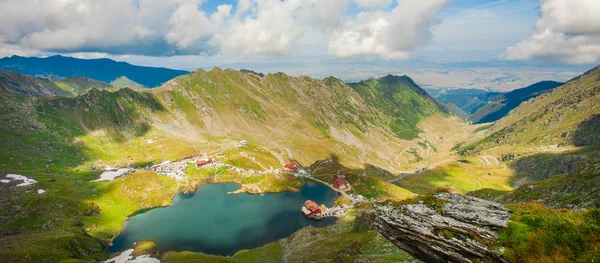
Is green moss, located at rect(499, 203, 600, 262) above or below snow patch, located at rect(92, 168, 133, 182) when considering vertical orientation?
above

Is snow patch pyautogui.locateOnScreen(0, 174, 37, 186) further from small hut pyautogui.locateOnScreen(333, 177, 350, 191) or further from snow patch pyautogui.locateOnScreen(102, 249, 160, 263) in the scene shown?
small hut pyautogui.locateOnScreen(333, 177, 350, 191)

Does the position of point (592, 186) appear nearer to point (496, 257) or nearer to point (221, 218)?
point (496, 257)

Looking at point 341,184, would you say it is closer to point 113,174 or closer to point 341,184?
point 341,184

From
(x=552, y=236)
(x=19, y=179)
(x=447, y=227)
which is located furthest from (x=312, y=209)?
(x=19, y=179)

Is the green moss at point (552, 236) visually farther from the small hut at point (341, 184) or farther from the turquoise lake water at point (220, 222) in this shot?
the small hut at point (341, 184)

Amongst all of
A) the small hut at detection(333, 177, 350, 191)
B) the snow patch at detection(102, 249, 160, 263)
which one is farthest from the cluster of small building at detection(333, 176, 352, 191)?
the snow patch at detection(102, 249, 160, 263)

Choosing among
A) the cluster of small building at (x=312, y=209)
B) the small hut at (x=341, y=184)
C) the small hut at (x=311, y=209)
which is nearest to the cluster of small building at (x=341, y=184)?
the small hut at (x=341, y=184)

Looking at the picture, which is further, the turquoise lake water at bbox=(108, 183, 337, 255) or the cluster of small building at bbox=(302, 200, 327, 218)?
the cluster of small building at bbox=(302, 200, 327, 218)
